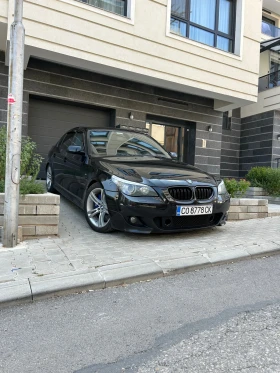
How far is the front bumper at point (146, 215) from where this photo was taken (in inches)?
164

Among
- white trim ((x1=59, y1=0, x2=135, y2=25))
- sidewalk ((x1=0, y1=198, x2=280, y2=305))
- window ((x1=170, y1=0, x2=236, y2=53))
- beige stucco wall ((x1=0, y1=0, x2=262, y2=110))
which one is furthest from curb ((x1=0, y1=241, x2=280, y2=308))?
window ((x1=170, y1=0, x2=236, y2=53))

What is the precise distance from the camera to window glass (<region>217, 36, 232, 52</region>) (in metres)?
10.5

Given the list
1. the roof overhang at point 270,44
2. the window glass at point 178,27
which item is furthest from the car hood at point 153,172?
the roof overhang at point 270,44

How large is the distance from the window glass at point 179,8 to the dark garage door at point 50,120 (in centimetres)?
388

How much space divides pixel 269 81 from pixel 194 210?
1272cm

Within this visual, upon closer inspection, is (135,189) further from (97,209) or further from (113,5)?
(113,5)

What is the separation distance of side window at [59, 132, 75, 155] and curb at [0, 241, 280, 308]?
3.36m

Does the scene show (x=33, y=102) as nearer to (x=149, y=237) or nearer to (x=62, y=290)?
(x=149, y=237)

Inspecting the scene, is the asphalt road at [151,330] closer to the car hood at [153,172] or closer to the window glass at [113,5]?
the car hood at [153,172]

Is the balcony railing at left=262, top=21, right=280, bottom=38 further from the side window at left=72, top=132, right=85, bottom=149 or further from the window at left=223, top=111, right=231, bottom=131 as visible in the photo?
the side window at left=72, top=132, right=85, bottom=149

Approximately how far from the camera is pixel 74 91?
9.02m

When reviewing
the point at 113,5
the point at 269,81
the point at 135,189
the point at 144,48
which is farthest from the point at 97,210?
the point at 269,81

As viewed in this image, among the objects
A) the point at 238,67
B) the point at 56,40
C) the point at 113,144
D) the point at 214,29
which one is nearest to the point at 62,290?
the point at 113,144

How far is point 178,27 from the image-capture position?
9.69 metres
